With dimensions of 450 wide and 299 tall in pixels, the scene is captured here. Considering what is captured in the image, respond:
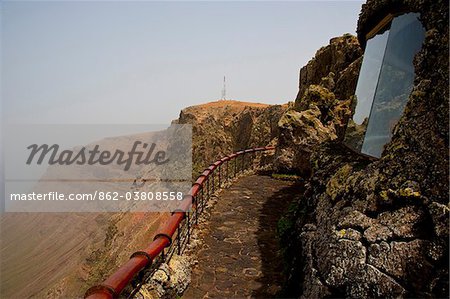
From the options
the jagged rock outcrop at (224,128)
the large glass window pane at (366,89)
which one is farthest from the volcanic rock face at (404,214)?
the jagged rock outcrop at (224,128)

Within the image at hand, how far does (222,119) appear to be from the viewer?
36969mm

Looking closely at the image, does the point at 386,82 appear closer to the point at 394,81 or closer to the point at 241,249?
the point at 394,81

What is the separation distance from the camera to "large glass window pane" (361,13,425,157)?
14.8ft

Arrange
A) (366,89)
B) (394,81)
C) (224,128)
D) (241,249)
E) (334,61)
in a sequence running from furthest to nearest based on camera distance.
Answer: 1. (224,128)
2. (334,61)
3. (241,249)
4. (366,89)
5. (394,81)

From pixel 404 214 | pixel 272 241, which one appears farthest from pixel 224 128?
pixel 404 214

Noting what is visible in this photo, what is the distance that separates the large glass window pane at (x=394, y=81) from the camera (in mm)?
4520

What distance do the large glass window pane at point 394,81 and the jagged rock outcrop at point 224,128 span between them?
82.4ft

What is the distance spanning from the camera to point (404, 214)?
328 cm

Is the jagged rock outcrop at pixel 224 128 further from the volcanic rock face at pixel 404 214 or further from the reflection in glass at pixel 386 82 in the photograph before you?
the volcanic rock face at pixel 404 214

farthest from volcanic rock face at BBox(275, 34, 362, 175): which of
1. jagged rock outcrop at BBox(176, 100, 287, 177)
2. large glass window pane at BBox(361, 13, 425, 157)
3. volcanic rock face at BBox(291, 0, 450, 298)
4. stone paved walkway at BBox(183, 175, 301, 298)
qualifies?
jagged rock outcrop at BBox(176, 100, 287, 177)

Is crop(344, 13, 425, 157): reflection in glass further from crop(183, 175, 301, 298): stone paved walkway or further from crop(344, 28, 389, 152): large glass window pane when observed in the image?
crop(183, 175, 301, 298): stone paved walkway

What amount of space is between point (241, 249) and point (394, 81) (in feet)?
14.0

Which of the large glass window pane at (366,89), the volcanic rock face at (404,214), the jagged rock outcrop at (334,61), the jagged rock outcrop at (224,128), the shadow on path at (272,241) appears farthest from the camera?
the jagged rock outcrop at (224,128)

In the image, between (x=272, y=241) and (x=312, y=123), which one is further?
(x=312, y=123)
